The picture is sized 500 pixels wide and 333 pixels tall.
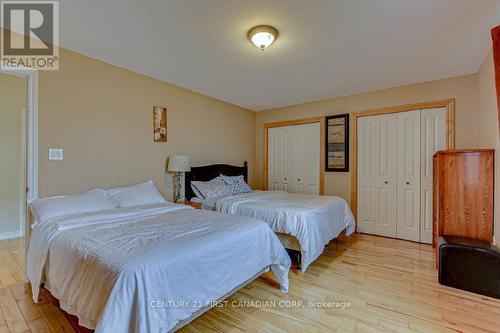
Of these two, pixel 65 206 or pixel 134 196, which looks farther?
pixel 134 196

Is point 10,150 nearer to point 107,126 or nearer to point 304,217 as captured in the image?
point 107,126

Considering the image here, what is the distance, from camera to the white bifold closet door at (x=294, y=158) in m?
4.71

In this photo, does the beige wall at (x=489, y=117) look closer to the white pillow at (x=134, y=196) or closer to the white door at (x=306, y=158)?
the white door at (x=306, y=158)

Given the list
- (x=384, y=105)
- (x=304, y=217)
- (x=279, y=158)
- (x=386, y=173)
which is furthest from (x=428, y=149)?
(x=279, y=158)

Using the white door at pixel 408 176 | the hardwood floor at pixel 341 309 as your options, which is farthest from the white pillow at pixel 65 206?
the white door at pixel 408 176

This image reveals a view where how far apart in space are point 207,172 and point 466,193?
347cm

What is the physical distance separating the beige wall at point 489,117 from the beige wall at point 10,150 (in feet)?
20.6

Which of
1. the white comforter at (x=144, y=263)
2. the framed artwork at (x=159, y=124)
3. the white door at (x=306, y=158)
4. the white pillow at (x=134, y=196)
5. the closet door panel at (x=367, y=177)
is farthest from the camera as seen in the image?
the white door at (x=306, y=158)

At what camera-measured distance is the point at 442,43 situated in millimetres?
2508

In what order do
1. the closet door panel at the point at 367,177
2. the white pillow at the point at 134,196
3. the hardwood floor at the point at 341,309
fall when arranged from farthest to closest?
1. the closet door panel at the point at 367,177
2. the white pillow at the point at 134,196
3. the hardwood floor at the point at 341,309

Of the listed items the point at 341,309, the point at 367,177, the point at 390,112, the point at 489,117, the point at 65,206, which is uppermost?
the point at 390,112

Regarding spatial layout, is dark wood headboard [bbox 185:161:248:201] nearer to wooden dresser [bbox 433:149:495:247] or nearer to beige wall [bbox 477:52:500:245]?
wooden dresser [bbox 433:149:495:247]

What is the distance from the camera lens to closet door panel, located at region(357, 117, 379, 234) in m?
4.09

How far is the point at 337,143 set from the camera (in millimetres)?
4410
